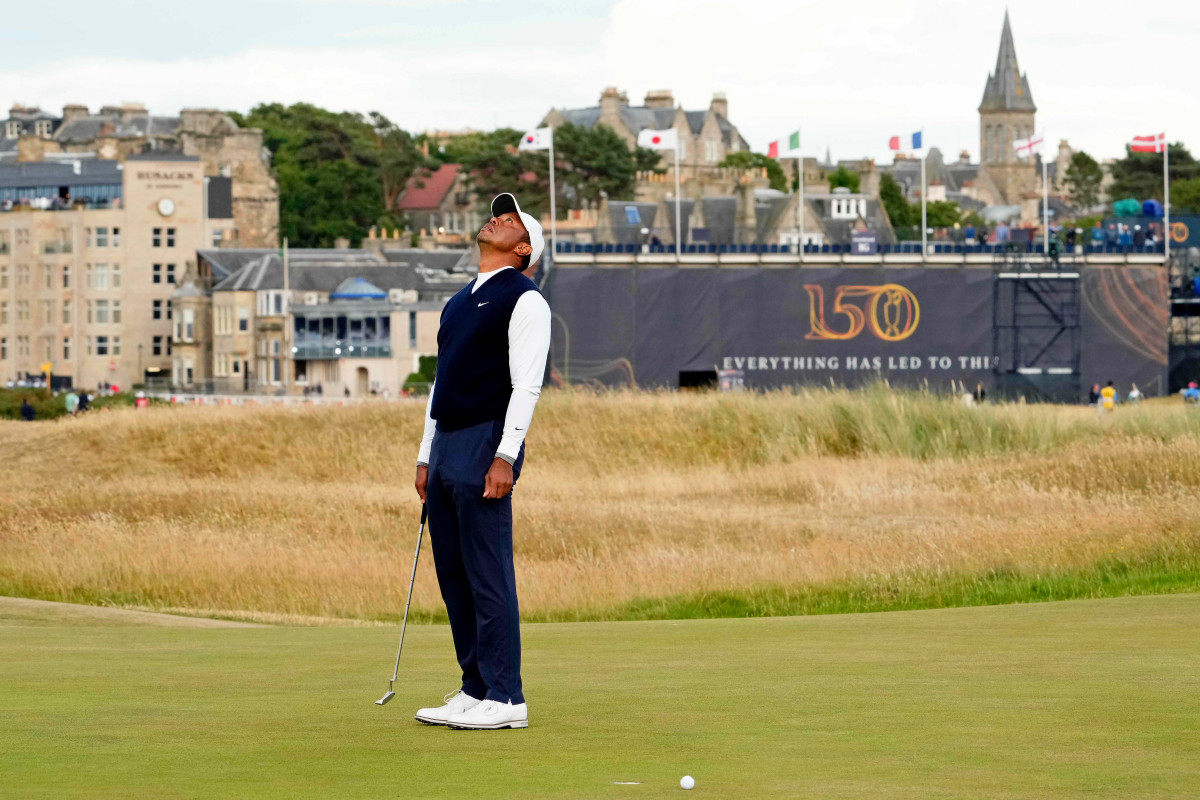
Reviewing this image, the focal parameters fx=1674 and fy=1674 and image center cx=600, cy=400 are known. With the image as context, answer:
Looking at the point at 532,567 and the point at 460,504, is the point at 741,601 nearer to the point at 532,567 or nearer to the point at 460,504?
the point at 532,567

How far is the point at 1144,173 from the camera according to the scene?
5212 inches

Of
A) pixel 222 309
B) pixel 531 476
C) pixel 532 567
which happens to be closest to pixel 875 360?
pixel 531 476

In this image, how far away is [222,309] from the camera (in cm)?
8312

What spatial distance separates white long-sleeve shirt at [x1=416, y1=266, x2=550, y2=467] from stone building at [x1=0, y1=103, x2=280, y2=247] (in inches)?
3507

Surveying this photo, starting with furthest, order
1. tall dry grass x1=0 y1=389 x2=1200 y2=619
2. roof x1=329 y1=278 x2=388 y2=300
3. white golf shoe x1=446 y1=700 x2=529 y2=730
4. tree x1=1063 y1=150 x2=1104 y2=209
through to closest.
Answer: tree x1=1063 y1=150 x2=1104 y2=209, roof x1=329 y1=278 x2=388 y2=300, tall dry grass x1=0 y1=389 x2=1200 y2=619, white golf shoe x1=446 y1=700 x2=529 y2=730

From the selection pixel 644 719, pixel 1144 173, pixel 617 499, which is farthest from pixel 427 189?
pixel 644 719

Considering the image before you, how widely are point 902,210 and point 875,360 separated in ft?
193

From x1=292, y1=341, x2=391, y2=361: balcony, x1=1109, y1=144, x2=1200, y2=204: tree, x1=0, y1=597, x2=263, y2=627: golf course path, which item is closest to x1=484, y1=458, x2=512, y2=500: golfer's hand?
x1=0, y1=597, x2=263, y2=627: golf course path

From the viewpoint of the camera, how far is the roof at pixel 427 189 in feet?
439

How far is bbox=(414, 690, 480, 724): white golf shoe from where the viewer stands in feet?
20.3

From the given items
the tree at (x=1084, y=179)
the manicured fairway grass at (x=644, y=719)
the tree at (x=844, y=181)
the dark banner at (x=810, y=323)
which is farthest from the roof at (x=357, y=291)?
the tree at (x=1084, y=179)

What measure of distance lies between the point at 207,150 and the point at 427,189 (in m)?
27.0

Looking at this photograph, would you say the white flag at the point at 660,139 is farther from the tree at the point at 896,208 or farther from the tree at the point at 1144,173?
the tree at the point at 1144,173

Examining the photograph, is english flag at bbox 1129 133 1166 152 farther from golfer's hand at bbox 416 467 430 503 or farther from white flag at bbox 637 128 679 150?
golfer's hand at bbox 416 467 430 503
